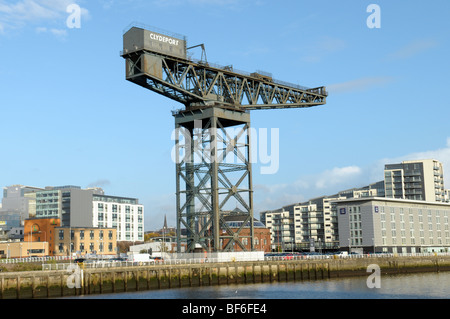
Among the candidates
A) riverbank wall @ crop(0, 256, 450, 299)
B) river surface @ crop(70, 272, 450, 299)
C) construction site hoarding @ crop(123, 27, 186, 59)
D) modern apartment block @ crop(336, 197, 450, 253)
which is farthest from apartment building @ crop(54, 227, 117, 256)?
river surface @ crop(70, 272, 450, 299)

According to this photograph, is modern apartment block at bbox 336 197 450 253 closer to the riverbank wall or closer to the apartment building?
the riverbank wall

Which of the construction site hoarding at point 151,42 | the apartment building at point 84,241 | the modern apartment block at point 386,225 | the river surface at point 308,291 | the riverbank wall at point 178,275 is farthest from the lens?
the apartment building at point 84,241

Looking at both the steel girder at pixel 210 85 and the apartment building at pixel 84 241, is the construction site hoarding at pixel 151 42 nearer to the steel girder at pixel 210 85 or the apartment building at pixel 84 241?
the steel girder at pixel 210 85

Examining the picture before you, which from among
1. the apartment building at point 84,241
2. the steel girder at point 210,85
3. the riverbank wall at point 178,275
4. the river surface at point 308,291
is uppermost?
the steel girder at point 210,85

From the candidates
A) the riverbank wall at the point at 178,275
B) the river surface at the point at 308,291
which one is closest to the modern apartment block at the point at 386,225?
the riverbank wall at the point at 178,275

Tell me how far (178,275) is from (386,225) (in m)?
79.6

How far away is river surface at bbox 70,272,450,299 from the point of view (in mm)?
61359

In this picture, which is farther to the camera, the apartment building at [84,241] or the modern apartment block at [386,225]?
the apartment building at [84,241]

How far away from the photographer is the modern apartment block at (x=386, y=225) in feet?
457

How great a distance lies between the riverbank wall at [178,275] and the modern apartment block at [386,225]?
33.1 metres

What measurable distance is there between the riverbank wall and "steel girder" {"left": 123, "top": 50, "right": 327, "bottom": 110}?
22424mm
